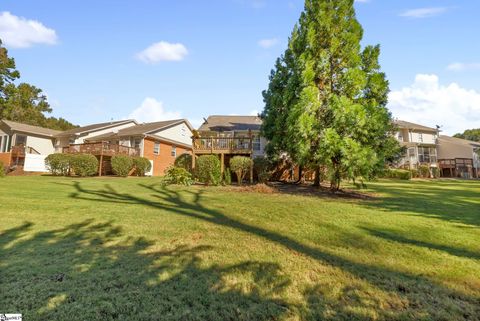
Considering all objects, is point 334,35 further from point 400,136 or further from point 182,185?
point 400,136

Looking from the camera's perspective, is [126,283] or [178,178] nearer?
[126,283]

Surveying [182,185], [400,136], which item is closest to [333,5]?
[182,185]

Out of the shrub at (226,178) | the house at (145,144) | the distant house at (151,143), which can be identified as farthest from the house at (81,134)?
the shrub at (226,178)

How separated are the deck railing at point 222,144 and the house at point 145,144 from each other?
8099 millimetres

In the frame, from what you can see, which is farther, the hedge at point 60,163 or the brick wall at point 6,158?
the brick wall at point 6,158

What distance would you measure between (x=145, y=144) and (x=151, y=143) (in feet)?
2.96

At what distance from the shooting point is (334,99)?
1102 cm

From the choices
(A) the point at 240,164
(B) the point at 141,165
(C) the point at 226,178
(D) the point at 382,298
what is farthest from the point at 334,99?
(B) the point at 141,165

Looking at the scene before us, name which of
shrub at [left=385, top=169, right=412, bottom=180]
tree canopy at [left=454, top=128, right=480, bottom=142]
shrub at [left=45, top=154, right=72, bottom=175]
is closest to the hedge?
shrub at [left=45, top=154, right=72, bottom=175]

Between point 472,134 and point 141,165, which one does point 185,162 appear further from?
point 472,134

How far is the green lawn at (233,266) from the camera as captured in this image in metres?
2.52

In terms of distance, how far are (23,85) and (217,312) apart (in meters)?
62.6

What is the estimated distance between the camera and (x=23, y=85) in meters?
46.4

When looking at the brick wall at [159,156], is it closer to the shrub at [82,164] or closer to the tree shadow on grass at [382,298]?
the shrub at [82,164]
